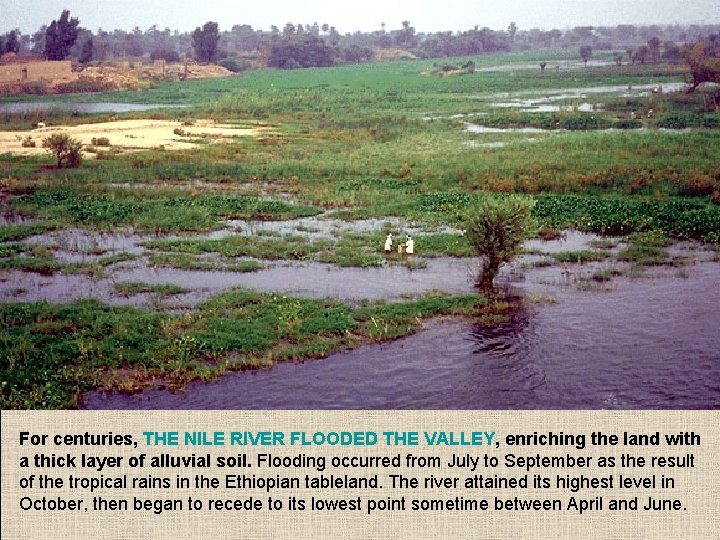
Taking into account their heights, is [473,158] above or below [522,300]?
above

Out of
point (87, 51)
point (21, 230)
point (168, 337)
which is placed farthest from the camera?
point (87, 51)

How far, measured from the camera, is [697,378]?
12656 mm

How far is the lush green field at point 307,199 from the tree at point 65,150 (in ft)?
1.65

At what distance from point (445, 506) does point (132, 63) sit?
96712 millimetres

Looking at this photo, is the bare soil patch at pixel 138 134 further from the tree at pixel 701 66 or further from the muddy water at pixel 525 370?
the tree at pixel 701 66

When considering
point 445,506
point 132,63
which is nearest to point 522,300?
point 445,506

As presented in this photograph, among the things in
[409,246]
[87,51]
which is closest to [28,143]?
[409,246]

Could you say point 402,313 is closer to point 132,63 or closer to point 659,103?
point 659,103

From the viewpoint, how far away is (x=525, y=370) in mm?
13070

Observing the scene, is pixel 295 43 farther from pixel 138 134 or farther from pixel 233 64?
pixel 138 134

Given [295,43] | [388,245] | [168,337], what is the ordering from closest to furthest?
[168,337] → [388,245] → [295,43]

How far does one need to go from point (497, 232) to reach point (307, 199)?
10720 mm

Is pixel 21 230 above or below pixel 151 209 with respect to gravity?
below

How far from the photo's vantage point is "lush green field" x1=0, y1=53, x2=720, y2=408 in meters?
13.8
